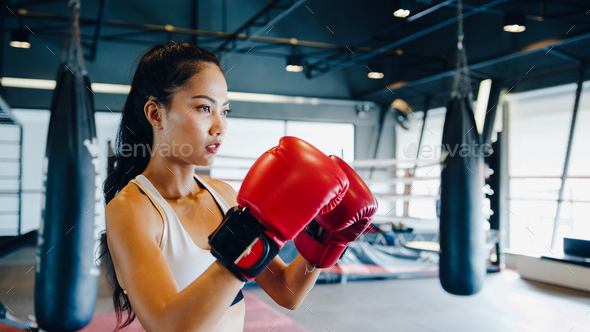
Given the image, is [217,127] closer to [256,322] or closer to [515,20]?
[256,322]

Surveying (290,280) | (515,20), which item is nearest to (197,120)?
(290,280)

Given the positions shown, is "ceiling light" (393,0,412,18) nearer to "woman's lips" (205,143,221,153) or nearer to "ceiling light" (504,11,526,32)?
"ceiling light" (504,11,526,32)

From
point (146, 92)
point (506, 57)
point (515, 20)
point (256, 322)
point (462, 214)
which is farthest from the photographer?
point (506, 57)

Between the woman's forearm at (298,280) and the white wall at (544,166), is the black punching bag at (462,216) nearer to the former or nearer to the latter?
the woman's forearm at (298,280)

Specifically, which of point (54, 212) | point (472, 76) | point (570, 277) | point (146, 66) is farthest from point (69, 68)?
point (472, 76)

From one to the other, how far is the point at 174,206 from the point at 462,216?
2.54 meters

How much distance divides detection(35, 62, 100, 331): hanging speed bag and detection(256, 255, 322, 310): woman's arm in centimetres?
159

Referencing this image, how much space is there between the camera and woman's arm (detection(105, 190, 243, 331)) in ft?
2.32

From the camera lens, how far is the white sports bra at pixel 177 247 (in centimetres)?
92

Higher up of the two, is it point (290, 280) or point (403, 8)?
point (403, 8)

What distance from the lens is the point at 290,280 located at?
1112 mm

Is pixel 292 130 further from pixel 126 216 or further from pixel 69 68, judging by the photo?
pixel 126 216

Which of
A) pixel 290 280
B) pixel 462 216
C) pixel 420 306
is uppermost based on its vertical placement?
pixel 290 280

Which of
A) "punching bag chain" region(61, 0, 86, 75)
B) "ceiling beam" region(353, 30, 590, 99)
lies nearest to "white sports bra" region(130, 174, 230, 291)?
"punching bag chain" region(61, 0, 86, 75)
